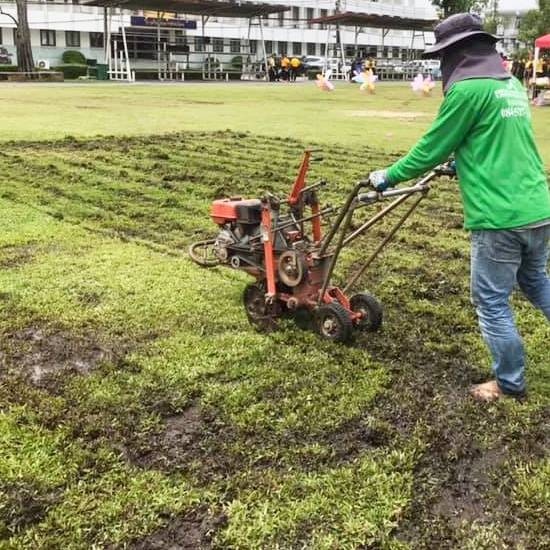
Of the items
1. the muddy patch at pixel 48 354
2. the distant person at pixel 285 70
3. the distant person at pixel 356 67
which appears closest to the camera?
the muddy patch at pixel 48 354

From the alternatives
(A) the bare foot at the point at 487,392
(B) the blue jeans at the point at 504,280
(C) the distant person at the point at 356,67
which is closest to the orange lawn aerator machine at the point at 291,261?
(B) the blue jeans at the point at 504,280

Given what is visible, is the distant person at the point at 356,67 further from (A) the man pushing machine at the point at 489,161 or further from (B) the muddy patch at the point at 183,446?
(B) the muddy patch at the point at 183,446

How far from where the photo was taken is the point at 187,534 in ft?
9.32

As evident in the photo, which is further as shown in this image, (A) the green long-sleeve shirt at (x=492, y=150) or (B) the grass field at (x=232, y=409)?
(A) the green long-sleeve shirt at (x=492, y=150)

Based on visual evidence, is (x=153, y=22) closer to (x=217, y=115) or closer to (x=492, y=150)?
(x=217, y=115)

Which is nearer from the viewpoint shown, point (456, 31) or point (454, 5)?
point (456, 31)

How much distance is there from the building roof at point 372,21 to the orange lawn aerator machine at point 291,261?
4633 centimetres

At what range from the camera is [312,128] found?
1670 centimetres

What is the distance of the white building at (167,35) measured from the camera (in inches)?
2030

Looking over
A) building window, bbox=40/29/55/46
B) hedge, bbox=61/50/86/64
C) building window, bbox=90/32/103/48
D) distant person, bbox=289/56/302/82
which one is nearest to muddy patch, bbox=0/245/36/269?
distant person, bbox=289/56/302/82

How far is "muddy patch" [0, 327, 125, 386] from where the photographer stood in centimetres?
417

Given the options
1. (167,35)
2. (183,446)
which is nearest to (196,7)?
(167,35)

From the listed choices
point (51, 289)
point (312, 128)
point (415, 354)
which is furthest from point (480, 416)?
point (312, 128)

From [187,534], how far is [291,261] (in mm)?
2072
